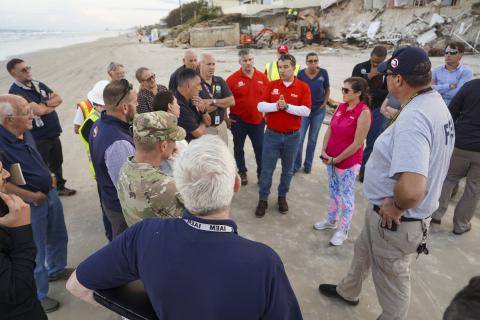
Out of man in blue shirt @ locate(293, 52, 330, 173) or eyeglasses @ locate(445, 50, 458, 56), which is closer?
eyeglasses @ locate(445, 50, 458, 56)

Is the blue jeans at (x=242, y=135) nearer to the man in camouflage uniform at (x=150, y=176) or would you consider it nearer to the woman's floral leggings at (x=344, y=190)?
the woman's floral leggings at (x=344, y=190)

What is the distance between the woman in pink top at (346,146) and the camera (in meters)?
3.25

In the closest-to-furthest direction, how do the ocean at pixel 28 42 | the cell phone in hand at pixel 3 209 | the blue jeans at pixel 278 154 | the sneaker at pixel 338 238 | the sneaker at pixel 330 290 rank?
the cell phone in hand at pixel 3 209
the sneaker at pixel 330 290
the sneaker at pixel 338 238
the blue jeans at pixel 278 154
the ocean at pixel 28 42

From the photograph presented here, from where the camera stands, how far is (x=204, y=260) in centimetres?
109

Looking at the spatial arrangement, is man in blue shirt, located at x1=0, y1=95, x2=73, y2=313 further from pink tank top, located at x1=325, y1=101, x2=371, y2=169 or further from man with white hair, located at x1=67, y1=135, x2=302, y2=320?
pink tank top, located at x1=325, y1=101, x2=371, y2=169

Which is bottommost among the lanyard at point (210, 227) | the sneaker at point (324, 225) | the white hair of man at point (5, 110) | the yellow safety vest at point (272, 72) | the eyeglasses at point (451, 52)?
the sneaker at point (324, 225)

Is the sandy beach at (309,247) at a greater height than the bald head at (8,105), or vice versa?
the bald head at (8,105)

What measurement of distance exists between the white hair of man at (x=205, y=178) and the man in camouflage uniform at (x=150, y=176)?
57 cm

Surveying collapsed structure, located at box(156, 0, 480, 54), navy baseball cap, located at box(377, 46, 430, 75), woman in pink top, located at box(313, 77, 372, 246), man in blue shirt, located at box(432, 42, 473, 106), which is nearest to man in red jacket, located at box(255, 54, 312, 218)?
woman in pink top, located at box(313, 77, 372, 246)

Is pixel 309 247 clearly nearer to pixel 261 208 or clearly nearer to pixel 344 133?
pixel 261 208

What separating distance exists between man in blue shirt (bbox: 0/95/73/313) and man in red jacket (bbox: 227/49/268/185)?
2906 mm

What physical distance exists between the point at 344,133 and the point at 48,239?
11.0ft

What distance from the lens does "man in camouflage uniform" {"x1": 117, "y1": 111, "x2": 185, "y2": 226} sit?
180 cm

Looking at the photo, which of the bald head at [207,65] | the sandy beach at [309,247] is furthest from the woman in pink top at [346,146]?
the bald head at [207,65]
